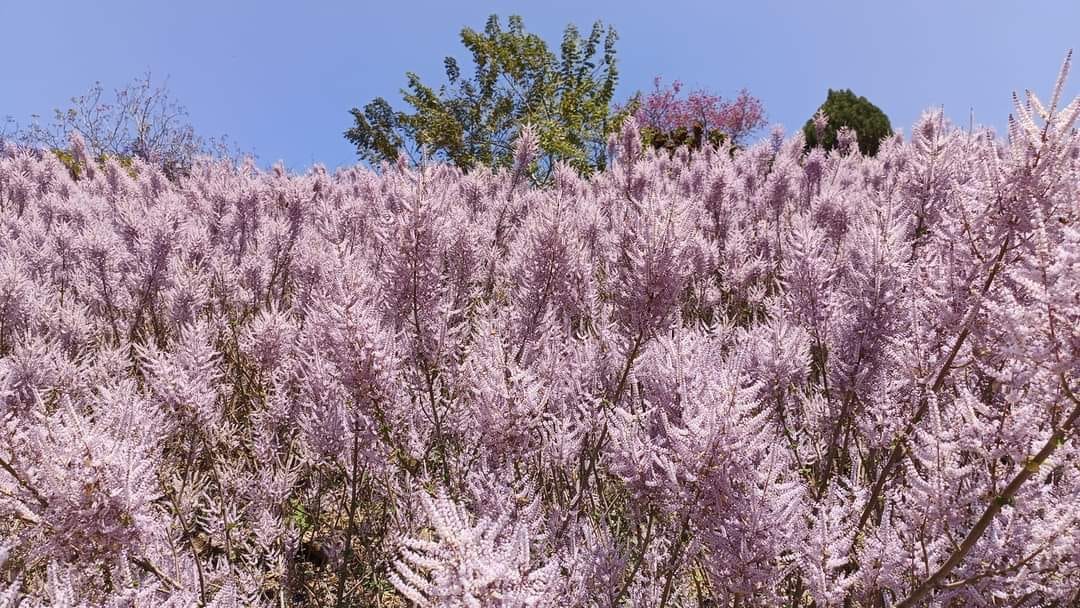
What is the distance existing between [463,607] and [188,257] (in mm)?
5848

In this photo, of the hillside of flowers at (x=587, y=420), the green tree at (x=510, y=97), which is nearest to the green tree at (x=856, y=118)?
the green tree at (x=510, y=97)

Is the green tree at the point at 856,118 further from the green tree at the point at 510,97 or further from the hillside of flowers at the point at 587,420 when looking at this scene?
the hillside of flowers at the point at 587,420

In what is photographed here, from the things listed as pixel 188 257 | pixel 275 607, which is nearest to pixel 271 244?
pixel 188 257

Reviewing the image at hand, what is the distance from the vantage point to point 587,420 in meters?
3.09

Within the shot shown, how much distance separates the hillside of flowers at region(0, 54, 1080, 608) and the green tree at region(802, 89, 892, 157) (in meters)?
25.9

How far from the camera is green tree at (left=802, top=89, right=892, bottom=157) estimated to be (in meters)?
28.2

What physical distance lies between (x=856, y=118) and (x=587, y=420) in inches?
1263

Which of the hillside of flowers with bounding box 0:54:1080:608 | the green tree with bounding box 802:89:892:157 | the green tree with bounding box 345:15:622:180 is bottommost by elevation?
the hillside of flowers with bounding box 0:54:1080:608

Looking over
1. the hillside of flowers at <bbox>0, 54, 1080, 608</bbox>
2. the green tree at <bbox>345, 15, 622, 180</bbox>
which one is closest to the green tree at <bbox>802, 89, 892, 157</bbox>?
the green tree at <bbox>345, 15, 622, 180</bbox>

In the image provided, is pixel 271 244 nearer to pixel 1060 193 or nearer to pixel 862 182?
pixel 1060 193

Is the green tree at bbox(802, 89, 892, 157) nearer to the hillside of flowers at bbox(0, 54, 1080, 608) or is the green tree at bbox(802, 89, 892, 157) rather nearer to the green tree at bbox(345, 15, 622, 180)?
the green tree at bbox(345, 15, 622, 180)

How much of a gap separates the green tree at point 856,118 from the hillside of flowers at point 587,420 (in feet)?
85.0

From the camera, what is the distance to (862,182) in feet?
29.1

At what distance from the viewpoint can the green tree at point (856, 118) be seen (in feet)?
92.4
